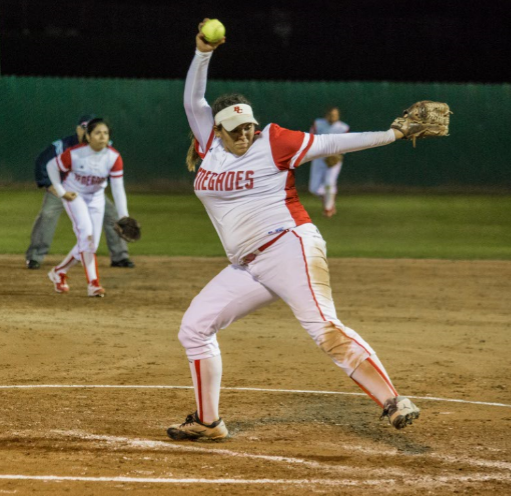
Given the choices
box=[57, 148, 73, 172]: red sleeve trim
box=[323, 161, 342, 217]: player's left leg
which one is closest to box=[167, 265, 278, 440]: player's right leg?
box=[57, 148, 73, 172]: red sleeve trim

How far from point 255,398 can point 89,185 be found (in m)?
5.19

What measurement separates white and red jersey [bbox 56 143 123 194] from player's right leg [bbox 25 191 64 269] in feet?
8.77

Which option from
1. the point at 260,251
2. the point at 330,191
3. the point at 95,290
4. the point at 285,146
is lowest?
the point at 330,191

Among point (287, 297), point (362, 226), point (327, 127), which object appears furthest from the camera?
point (327, 127)

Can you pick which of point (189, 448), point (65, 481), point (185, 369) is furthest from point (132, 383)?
point (65, 481)

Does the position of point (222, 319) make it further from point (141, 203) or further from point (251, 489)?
point (141, 203)

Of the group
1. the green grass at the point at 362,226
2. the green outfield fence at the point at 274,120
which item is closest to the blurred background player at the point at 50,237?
the green grass at the point at 362,226

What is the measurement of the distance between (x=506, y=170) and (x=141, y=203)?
10.9m

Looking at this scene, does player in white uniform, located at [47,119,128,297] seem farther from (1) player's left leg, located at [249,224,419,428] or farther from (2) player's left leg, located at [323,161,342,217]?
(2) player's left leg, located at [323,161,342,217]

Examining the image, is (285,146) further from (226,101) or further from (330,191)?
(330,191)

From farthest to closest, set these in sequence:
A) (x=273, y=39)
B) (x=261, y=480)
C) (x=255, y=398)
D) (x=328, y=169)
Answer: (x=273, y=39), (x=328, y=169), (x=255, y=398), (x=261, y=480)

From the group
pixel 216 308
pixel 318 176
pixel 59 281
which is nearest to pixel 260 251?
pixel 216 308

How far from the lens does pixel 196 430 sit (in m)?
6.06

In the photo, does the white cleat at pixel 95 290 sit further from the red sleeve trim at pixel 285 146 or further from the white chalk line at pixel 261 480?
the white chalk line at pixel 261 480
